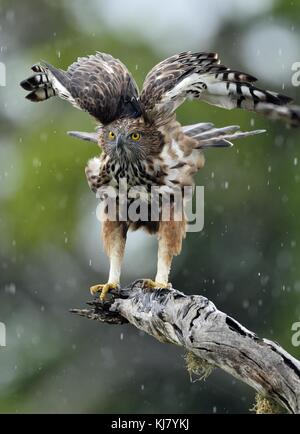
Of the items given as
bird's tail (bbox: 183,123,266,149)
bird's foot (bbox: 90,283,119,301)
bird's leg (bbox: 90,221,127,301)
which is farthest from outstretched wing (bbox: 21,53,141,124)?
bird's foot (bbox: 90,283,119,301)

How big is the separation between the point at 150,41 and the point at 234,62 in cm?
118

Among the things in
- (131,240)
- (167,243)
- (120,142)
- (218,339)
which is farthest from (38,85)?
(131,240)

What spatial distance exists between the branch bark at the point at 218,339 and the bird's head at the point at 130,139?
0.87 meters

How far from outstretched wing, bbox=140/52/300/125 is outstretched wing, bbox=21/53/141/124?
5.5 inches

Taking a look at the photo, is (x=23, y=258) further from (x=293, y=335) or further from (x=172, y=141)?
(x=172, y=141)

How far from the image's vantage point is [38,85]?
22.8 feet

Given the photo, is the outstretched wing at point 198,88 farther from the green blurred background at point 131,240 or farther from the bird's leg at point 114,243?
the green blurred background at point 131,240

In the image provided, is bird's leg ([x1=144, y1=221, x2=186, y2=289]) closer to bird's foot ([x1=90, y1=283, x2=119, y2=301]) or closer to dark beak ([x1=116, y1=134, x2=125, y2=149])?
bird's foot ([x1=90, y1=283, x2=119, y2=301])

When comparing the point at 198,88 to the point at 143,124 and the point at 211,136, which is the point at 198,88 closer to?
the point at 143,124

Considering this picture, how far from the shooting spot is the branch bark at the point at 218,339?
5.13 metres

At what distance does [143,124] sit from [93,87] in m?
0.41

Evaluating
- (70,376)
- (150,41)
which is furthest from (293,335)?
(150,41)

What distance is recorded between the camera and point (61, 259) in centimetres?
1302

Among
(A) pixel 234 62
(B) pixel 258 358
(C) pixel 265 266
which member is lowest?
(B) pixel 258 358
